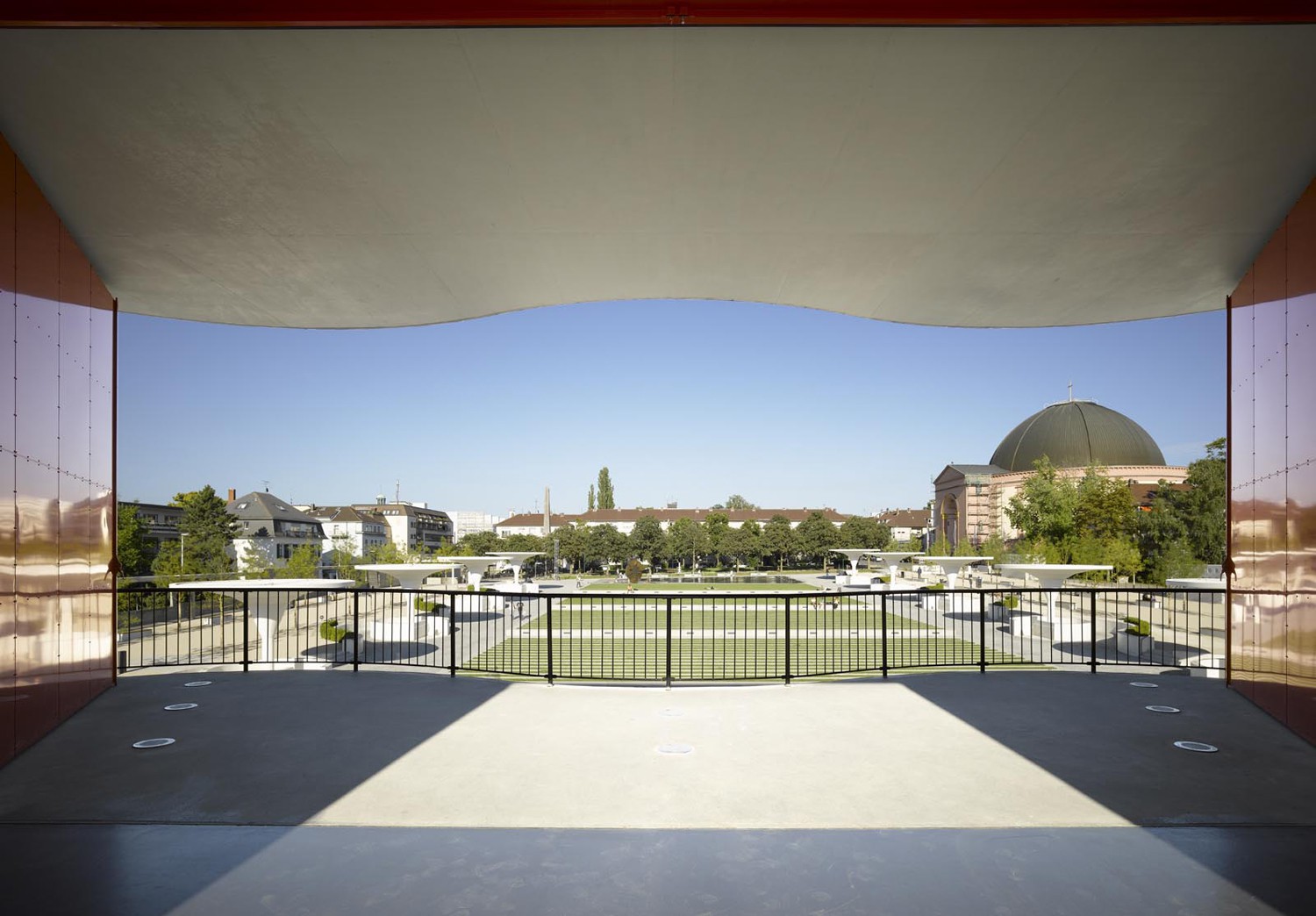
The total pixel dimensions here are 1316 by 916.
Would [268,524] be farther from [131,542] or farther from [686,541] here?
[131,542]

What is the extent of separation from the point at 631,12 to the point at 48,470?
22.9 ft

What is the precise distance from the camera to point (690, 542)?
9119cm

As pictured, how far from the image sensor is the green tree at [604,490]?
5763 inches

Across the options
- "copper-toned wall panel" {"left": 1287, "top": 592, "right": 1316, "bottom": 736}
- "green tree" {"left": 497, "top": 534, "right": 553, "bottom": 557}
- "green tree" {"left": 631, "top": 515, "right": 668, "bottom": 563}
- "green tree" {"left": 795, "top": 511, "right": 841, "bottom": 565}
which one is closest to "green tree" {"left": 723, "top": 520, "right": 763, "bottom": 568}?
"green tree" {"left": 795, "top": 511, "right": 841, "bottom": 565}

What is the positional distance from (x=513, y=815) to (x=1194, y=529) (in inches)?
2020

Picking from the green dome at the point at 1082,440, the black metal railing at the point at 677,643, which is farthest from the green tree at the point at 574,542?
the black metal railing at the point at 677,643

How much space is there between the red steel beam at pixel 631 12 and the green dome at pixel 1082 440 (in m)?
85.8

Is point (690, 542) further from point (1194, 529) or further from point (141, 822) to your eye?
point (141, 822)

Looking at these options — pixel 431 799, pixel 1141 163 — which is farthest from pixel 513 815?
pixel 1141 163

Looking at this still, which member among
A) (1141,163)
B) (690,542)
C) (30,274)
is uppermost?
(1141,163)

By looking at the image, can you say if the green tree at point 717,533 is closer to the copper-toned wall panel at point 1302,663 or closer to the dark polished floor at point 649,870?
the copper-toned wall panel at point 1302,663

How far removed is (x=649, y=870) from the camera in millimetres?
4340

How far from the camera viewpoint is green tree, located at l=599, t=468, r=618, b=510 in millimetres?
146375

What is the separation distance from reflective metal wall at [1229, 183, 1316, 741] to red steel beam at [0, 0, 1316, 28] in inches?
151
